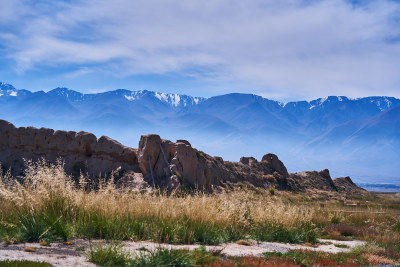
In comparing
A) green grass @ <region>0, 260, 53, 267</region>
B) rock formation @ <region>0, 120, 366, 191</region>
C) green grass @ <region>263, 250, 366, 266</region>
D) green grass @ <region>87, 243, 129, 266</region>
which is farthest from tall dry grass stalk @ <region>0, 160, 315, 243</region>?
rock formation @ <region>0, 120, 366, 191</region>

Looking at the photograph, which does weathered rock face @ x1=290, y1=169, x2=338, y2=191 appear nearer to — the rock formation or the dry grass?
the rock formation

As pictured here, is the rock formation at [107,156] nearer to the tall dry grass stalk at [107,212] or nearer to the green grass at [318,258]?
the tall dry grass stalk at [107,212]

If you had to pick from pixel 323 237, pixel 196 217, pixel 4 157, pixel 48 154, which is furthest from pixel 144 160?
pixel 196 217

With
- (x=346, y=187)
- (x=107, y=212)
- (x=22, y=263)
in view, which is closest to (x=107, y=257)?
(x=22, y=263)

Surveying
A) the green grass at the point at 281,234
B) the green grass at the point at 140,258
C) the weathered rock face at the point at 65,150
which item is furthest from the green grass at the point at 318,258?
the weathered rock face at the point at 65,150

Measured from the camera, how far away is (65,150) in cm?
3719

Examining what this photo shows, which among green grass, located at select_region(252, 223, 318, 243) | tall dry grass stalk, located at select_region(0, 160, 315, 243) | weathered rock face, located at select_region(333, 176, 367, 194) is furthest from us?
weathered rock face, located at select_region(333, 176, 367, 194)

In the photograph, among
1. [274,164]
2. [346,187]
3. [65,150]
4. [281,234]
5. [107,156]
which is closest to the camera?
[281,234]

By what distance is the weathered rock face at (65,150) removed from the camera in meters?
36.5

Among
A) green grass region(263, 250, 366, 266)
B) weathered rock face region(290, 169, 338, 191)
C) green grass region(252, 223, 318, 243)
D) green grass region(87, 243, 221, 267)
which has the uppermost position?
weathered rock face region(290, 169, 338, 191)

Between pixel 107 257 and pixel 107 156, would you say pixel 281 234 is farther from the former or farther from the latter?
pixel 107 156

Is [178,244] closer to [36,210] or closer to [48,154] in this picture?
[36,210]

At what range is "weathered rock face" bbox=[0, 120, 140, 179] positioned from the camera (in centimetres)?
3653

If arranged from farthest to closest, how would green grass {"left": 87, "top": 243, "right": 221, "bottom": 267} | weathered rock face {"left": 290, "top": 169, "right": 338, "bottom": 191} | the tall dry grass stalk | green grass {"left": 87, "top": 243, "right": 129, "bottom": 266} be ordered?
weathered rock face {"left": 290, "top": 169, "right": 338, "bottom": 191}, the tall dry grass stalk, green grass {"left": 87, "top": 243, "right": 129, "bottom": 266}, green grass {"left": 87, "top": 243, "right": 221, "bottom": 267}
